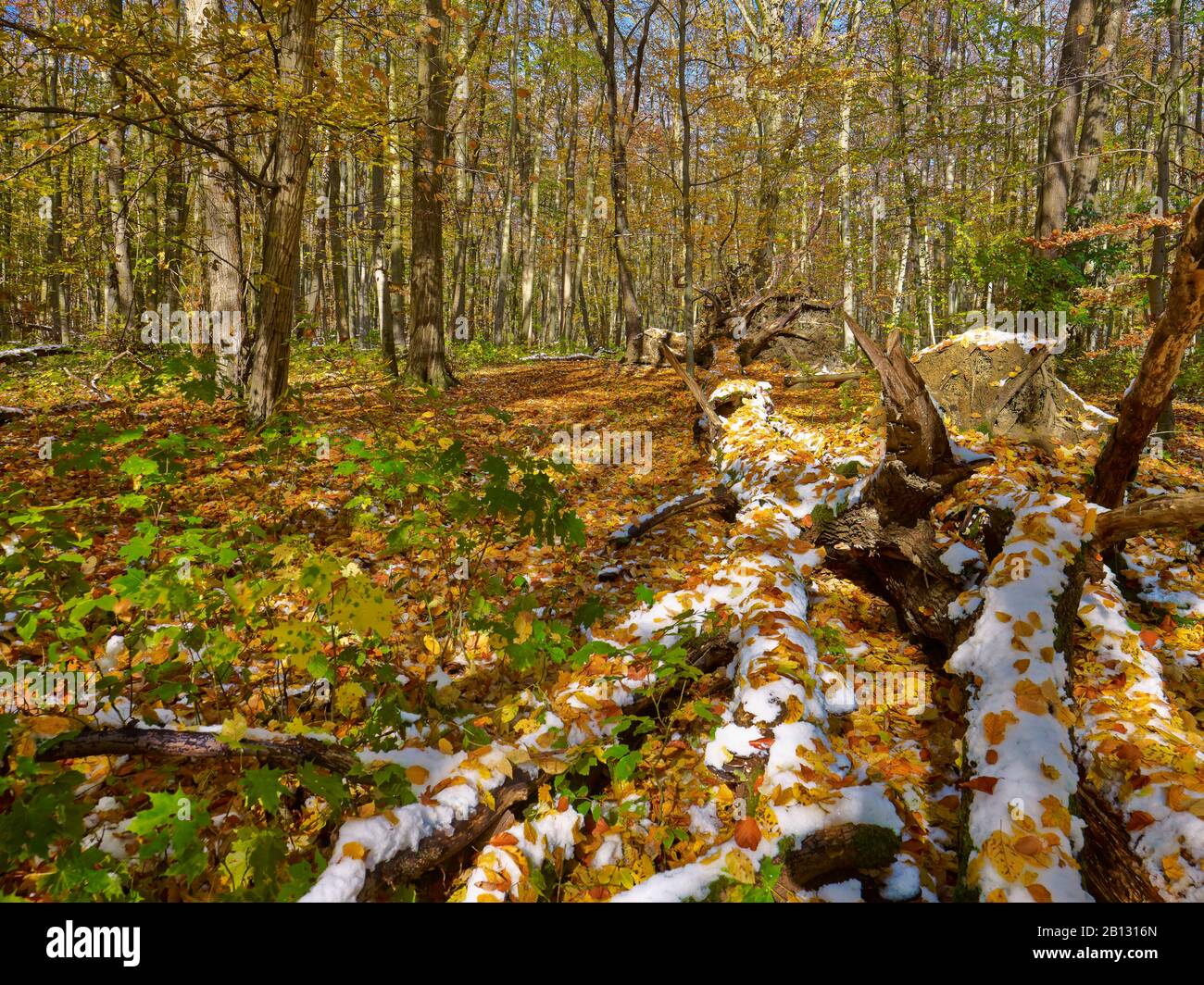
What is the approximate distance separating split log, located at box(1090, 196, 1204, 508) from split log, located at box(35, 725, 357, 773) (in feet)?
16.4

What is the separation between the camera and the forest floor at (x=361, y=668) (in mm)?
2094

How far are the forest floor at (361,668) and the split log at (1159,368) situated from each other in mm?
614

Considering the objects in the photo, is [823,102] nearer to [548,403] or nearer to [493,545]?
[548,403]

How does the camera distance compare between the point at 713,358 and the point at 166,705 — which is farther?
the point at 713,358

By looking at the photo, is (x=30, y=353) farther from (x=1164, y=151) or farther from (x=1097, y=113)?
(x=1097, y=113)

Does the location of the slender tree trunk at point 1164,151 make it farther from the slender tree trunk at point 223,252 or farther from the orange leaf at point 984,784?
the slender tree trunk at point 223,252

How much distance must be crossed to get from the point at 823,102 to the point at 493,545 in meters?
16.8

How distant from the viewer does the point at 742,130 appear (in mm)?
18328

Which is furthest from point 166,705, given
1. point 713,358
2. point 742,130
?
point 742,130

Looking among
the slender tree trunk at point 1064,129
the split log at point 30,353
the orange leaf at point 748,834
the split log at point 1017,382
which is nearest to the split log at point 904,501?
the orange leaf at point 748,834

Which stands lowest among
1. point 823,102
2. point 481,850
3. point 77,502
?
point 481,850

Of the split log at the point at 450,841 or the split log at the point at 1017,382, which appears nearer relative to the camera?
the split log at the point at 450,841

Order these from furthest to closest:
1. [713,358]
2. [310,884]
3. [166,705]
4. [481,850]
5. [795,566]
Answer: [713,358] < [795,566] < [166,705] < [481,850] < [310,884]

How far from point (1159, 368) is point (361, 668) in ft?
17.0
